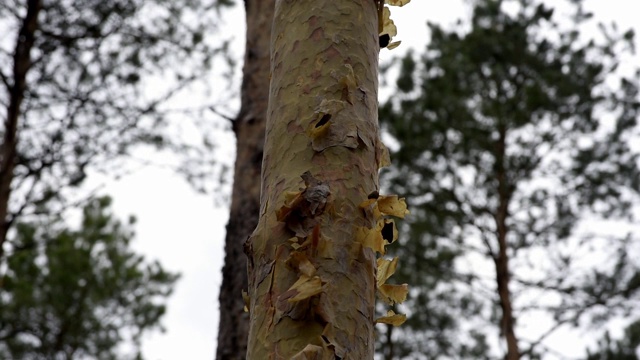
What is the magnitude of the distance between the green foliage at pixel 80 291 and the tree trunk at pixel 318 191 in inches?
344

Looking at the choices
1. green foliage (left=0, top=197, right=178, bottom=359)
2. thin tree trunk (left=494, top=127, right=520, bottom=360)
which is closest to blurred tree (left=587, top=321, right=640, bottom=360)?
thin tree trunk (left=494, top=127, right=520, bottom=360)

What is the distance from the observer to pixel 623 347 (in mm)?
8852

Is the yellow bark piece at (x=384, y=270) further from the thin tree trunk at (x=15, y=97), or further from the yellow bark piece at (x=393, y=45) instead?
the thin tree trunk at (x=15, y=97)

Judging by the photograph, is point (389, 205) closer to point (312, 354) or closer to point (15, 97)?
point (312, 354)

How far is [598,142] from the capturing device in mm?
8086

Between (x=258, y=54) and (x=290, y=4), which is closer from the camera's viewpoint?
(x=290, y=4)

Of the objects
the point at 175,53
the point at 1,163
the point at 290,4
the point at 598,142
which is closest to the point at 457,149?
the point at 598,142

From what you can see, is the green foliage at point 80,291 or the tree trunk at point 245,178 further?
the green foliage at point 80,291

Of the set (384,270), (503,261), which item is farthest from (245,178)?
(503,261)

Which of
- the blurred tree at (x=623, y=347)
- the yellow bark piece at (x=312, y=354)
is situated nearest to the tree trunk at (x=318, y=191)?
the yellow bark piece at (x=312, y=354)

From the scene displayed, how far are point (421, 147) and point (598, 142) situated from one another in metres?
1.98

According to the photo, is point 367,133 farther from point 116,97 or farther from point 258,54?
point 116,97

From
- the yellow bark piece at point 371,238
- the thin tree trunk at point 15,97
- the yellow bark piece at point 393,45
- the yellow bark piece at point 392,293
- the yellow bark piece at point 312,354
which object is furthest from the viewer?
the thin tree trunk at point 15,97

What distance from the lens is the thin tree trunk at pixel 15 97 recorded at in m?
5.79
